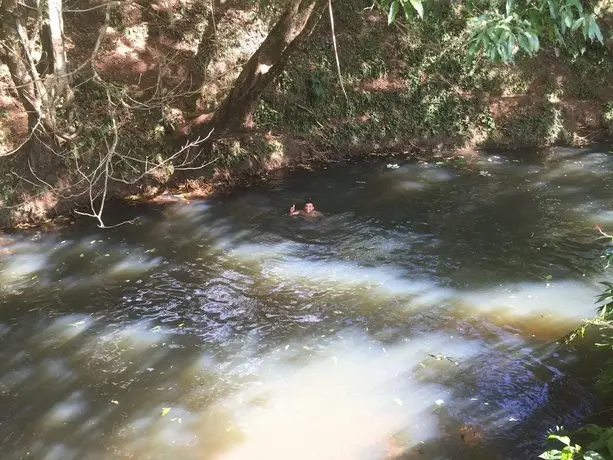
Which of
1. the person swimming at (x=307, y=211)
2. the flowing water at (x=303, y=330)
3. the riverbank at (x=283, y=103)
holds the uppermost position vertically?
the riverbank at (x=283, y=103)

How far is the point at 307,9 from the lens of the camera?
27.5 ft

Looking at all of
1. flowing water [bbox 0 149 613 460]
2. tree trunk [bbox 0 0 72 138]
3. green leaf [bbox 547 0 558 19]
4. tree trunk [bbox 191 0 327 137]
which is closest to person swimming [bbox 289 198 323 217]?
flowing water [bbox 0 149 613 460]

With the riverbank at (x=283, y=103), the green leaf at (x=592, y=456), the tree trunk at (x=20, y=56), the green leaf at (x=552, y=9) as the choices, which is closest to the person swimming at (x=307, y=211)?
the riverbank at (x=283, y=103)

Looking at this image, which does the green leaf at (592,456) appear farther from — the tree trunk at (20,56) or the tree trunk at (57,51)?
the tree trunk at (20,56)

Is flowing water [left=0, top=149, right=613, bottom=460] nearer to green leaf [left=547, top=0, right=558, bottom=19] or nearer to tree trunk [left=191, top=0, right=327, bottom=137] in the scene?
tree trunk [left=191, top=0, right=327, bottom=137]

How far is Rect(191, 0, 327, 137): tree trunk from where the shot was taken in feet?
27.5

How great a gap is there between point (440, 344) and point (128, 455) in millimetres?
2979

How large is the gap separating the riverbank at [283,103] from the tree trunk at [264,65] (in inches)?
22.7

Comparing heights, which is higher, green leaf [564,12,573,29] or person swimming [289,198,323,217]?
green leaf [564,12,573,29]

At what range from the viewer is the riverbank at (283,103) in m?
8.70

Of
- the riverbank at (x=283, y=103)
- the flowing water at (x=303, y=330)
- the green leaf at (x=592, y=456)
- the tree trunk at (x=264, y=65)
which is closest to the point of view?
the green leaf at (x=592, y=456)

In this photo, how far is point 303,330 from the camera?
5.63 m

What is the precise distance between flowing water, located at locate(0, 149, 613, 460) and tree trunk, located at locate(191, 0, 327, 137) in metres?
1.38

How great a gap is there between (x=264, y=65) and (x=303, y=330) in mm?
4833
